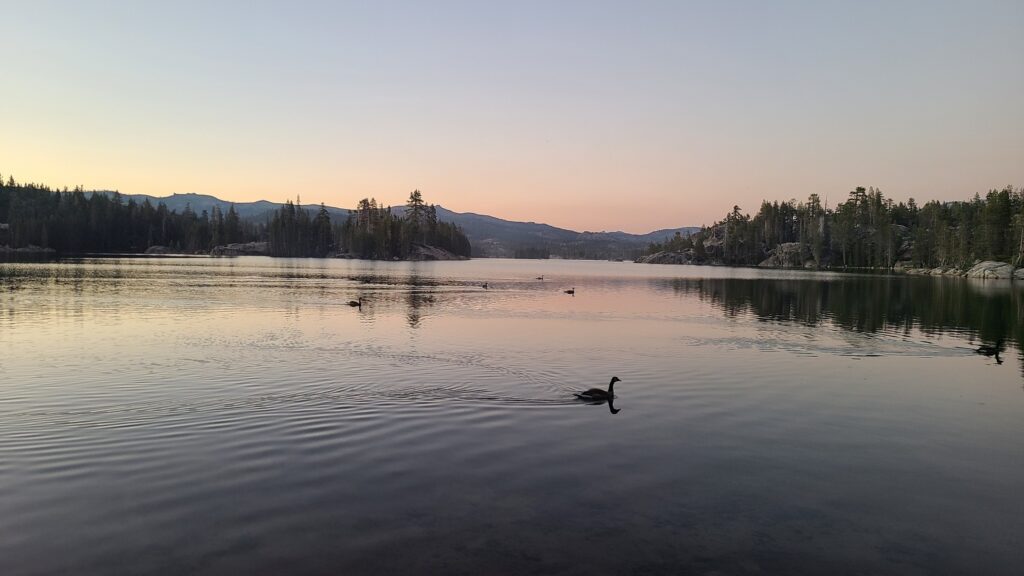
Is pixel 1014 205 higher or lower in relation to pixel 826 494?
higher

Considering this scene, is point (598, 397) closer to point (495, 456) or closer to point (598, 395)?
point (598, 395)

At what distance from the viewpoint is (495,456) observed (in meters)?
15.9

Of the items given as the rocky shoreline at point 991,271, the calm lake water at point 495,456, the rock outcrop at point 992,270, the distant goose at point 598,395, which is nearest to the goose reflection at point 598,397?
the distant goose at point 598,395

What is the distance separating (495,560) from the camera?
33.4 feet

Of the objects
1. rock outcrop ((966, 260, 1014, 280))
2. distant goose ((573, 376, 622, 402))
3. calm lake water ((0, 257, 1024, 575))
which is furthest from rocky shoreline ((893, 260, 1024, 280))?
distant goose ((573, 376, 622, 402))

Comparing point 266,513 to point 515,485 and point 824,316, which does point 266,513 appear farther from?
point 824,316

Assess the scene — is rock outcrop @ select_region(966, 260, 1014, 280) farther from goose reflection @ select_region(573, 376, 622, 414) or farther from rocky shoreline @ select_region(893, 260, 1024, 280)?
goose reflection @ select_region(573, 376, 622, 414)

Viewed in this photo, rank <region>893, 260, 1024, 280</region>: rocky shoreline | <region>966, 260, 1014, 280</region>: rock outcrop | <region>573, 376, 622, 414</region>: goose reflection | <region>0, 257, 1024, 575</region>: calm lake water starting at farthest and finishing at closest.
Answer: <region>966, 260, 1014, 280</region>: rock outcrop → <region>893, 260, 1024, 280</region>: rocky shoreline → <region>573, 376, 622, 414</region>: goose reflection → <region>0, 257, 1024, 575</region>: calm lake water

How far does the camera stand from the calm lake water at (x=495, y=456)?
34.9 ft

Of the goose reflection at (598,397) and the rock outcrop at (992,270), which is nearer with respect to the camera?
the goose reflection at (598,397)

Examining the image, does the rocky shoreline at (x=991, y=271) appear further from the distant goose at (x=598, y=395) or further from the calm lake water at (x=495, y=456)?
the distant goose at (x=598, y=395)

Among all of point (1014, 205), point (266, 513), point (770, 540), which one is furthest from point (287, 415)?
point (1014, 205)

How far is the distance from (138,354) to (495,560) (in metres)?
26.5

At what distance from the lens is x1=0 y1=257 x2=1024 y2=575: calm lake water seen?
10.6 metres
